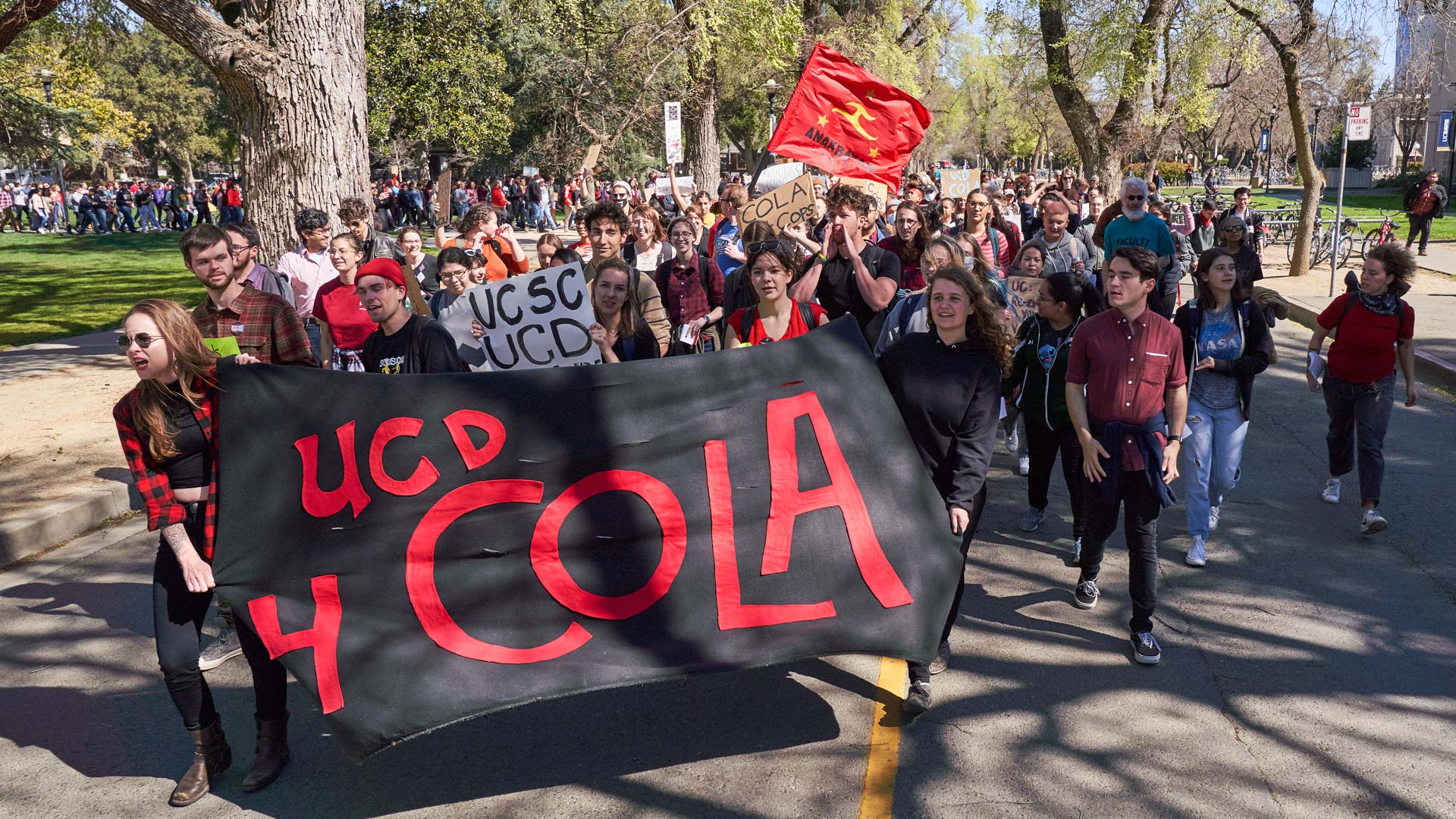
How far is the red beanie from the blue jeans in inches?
166

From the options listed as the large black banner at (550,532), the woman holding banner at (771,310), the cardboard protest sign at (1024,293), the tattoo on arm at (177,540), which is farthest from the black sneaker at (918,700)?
the cardboard protest sign at (1024,293)

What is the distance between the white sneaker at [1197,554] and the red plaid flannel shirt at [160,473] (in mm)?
4924

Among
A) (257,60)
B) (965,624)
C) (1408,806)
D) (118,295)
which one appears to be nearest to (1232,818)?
(1408,806)

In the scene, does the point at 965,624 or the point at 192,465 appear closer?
the point at 192,465

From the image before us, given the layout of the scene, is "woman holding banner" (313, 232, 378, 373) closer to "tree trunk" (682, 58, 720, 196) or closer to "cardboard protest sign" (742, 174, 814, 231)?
"cardboard protest sign" (742, 174, 814, 231)

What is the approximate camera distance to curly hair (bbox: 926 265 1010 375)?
437cm

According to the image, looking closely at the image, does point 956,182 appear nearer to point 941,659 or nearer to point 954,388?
point 941,659

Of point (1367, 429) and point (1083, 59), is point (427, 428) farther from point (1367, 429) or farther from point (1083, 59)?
point (1083, 59)

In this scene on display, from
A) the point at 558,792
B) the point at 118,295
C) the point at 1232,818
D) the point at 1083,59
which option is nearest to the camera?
the point at 1232,818

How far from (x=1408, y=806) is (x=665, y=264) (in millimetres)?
5477

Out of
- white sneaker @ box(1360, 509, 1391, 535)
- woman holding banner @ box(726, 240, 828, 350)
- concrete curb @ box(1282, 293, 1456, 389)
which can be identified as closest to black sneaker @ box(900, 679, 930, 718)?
woman holding banner @ box(726, 240, 828, 350)

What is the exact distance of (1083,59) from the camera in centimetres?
2180

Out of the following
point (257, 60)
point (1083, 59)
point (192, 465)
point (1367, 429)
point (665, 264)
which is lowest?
point (1367, 429)

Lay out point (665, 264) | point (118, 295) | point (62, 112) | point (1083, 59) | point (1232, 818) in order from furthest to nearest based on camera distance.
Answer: point (62, 112) < point (1083, 59) < point (118, 295) < point (665, 264) < point (1232, 818)
